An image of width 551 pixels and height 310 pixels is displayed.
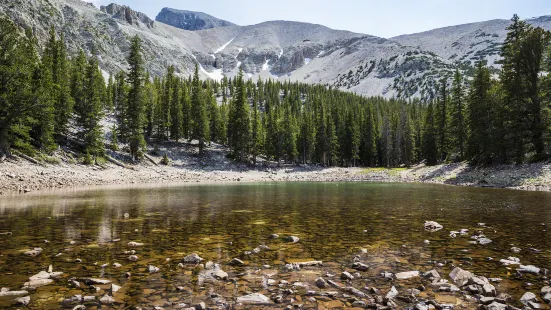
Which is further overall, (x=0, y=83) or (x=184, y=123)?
(x=184, y=123)

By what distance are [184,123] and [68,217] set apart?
65.7 metres

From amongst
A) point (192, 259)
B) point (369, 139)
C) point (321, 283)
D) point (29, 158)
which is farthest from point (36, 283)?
point (369, 139)

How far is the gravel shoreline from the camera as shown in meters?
30.6

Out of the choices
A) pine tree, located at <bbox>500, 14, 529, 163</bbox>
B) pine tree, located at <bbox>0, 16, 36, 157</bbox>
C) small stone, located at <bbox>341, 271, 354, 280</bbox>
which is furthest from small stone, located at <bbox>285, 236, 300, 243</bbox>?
pine tree, located at <bbox>500, 14, 529, 163</bbox>

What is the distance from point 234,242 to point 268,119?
79331 mm

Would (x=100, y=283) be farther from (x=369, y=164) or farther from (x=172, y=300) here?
(x=369, y=164)

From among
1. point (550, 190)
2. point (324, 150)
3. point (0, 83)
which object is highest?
point (0, 83)

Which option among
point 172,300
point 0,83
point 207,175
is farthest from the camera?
point 207,175

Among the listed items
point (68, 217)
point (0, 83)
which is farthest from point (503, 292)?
point (0, 83)

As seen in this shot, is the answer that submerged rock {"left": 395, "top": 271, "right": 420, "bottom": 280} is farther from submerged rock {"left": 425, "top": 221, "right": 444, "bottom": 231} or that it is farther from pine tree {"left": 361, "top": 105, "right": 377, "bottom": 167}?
pine tree {"left": 361, "top": 105, "right": 377, "bottom": 167}

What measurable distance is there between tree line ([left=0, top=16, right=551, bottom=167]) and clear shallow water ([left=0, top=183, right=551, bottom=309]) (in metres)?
23.3

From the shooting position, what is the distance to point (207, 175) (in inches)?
2197

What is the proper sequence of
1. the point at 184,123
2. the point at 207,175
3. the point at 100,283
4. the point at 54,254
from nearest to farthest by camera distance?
the point at 100,283
the point at 54,254
the point at 207,175
the point at 184,123

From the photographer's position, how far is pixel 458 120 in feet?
192
